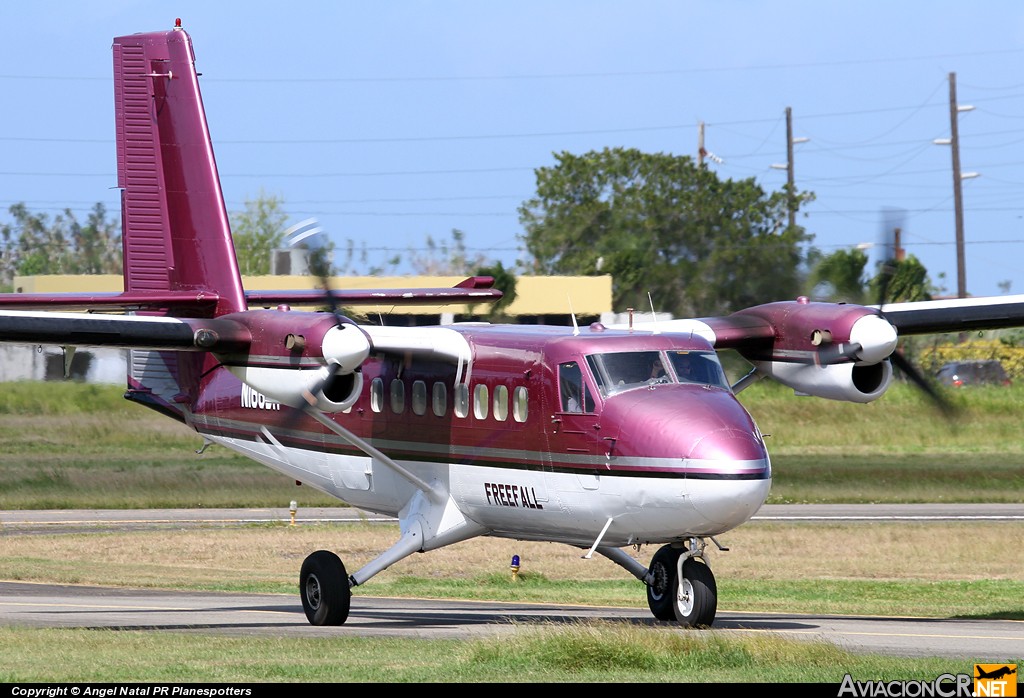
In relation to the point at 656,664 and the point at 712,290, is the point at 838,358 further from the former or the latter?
the point at 656,664

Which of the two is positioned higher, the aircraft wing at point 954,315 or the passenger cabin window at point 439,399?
the aircraft wing at point 954,315

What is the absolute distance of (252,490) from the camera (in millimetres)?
41094

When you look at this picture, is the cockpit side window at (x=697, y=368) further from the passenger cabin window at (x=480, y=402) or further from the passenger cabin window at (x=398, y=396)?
the passenger cabin window at (x=398, y=396)

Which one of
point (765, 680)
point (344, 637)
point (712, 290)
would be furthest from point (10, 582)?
point (765, 680)

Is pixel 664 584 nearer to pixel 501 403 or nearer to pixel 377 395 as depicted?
pixel 501 403

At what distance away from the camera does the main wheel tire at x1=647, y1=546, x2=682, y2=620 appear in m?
16.2

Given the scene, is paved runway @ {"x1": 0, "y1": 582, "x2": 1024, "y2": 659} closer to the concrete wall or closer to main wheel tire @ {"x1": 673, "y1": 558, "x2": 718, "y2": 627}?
main wheel tire @ {"x1": 673, "y1": 558, "x2": 718, "y2": 627}

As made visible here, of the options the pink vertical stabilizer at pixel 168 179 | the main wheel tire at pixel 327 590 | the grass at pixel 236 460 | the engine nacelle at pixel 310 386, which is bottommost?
the grass at pixel 236 460

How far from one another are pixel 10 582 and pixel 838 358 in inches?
545

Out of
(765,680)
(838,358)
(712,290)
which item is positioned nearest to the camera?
(765,680)

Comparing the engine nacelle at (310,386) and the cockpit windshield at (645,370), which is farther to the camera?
the engine nacelle at (310,386)

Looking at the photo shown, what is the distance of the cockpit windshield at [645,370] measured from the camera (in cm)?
1559

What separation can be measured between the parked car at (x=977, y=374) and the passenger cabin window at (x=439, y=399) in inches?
1496

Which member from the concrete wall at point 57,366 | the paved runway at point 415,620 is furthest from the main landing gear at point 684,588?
the concrete wall at point 57,366
